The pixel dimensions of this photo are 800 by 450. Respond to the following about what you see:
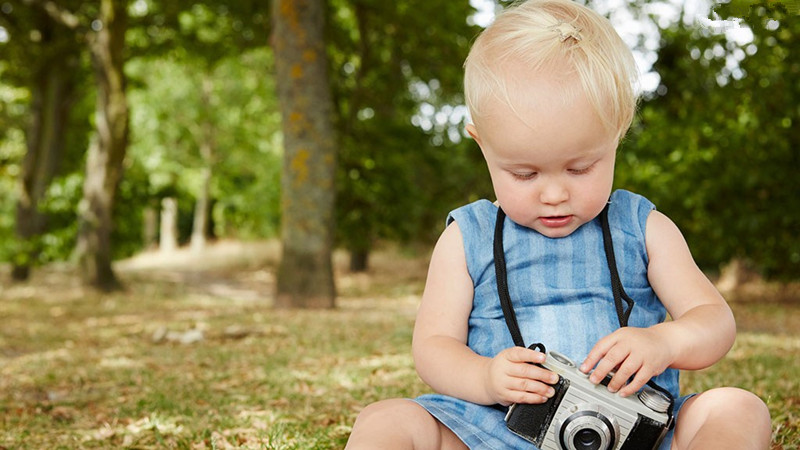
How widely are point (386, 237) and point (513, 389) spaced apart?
13.0 metres

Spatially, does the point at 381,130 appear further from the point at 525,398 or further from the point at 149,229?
the point at 149,229

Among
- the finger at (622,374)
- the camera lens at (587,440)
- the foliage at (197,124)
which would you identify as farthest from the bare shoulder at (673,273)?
the foliage at (197,124)

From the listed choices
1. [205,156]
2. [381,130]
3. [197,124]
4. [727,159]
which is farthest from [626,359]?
[197,124]

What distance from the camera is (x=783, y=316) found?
32.5 ft

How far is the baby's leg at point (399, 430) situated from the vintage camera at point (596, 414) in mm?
296

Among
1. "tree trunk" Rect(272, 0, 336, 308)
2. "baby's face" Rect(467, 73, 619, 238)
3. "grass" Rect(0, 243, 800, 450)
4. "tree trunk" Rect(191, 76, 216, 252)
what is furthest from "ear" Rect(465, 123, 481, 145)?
"tree trunk" Rect(191, 76, 216, 252)

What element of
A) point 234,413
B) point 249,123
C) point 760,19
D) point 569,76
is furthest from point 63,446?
point 249,123

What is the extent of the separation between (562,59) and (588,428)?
2.97ft

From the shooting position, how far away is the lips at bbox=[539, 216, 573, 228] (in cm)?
209

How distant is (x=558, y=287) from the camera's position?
86.0 inches

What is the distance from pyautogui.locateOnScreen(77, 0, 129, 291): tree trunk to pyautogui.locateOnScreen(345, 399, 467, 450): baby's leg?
10257 millimetres

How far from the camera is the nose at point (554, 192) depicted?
6.48ft

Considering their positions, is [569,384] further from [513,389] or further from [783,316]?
[783,316]

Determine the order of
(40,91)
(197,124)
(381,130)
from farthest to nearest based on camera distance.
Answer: (197,124)
(40,91)
(381,130)
